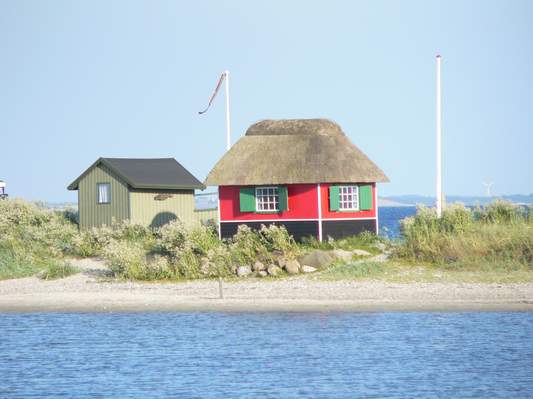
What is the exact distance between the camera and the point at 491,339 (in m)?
24.7

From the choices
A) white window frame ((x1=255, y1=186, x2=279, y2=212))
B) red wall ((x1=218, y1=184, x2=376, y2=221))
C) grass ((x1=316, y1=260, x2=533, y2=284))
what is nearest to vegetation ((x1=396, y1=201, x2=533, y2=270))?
grass ((x1=316, y1=260, x2=533, y2=284))

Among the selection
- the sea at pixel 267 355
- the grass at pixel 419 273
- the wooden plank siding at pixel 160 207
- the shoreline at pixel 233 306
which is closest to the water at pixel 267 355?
the sea at pixel 267 355

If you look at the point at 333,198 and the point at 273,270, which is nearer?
the point at 273,270

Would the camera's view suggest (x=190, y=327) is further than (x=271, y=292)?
No

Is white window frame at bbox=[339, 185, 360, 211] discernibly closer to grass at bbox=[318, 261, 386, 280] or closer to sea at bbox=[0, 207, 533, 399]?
grass at bbox=[318, 261, 386, 280]

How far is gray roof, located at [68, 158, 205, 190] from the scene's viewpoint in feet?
139

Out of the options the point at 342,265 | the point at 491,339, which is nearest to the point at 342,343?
the point at 491,339

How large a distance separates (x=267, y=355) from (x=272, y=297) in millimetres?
6269

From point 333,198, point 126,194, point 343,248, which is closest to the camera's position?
point 343,248

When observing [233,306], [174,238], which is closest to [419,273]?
[233,306]

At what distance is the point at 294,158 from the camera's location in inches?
1475

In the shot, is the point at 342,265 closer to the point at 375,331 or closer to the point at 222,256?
the point at 222,256

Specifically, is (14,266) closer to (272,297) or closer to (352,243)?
(272,297)

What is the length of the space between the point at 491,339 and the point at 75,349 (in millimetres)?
10388
